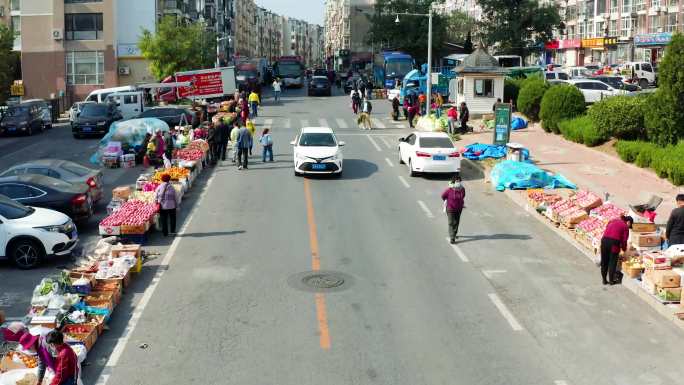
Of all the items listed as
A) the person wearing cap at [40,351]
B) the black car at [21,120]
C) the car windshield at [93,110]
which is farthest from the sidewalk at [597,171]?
the black car at [21,120]

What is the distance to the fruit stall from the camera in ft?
43.1

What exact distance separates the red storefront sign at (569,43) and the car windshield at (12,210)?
8550cm

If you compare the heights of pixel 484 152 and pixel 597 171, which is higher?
pixel 484 152

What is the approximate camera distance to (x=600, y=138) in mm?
30266

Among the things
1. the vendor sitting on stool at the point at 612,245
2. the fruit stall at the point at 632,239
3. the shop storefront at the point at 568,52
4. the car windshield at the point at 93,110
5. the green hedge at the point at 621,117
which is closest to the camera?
the fruit stall at the point at 632,239

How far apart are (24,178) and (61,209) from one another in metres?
1.47

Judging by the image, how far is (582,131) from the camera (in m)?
31.2

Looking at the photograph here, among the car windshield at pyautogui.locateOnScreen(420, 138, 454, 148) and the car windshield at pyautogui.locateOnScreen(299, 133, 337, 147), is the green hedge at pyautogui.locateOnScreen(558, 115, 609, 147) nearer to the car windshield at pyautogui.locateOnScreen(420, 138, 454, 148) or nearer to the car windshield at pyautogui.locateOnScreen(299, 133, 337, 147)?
the car windshield at pyautogui.locateOnScreen(420, 138, 454, 148)

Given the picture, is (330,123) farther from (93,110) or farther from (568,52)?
(568,52)

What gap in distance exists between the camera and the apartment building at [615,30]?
7306 centimetres

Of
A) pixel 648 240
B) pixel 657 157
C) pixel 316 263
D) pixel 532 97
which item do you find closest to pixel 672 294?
pixel 648 240

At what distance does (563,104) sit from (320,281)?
76.7ft

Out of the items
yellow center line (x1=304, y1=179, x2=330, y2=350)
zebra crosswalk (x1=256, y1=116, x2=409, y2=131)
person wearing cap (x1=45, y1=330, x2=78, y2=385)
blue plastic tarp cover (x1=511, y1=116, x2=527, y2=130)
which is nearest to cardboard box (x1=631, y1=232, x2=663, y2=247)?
yellow center line (x1=304, y1=179, x2=330, y2=350)

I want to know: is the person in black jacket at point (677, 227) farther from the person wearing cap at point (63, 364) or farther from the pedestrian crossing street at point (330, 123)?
the pedestrian crossing street at point (330, 123)
